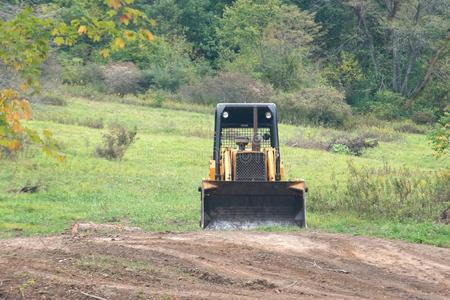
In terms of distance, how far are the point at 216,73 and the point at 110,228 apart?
1659 inches

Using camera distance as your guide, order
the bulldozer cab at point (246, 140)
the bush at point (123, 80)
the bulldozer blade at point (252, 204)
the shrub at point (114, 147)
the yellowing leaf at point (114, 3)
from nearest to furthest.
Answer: the yellowing leaf at point (114, 3) → the bulldozer blade at point (252, 204) → the bulldozer cab at point (246, 140) → the shrub at point (114, 147) → the bush at point (123, 80)

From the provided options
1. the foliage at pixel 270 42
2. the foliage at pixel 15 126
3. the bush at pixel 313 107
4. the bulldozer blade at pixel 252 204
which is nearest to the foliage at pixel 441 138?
the bulldozer blade at pixel 252 204

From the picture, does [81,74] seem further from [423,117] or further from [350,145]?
[423,117]

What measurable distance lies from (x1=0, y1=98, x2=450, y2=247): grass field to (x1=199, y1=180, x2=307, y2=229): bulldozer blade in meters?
0.80

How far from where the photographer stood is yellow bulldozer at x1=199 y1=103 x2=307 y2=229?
49.4 ft

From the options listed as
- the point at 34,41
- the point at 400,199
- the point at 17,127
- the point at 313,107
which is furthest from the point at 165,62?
the point at 17,127

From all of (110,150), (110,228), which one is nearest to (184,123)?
(110,150)

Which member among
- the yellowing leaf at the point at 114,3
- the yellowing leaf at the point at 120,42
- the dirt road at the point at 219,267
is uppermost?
the yellowing leaf at the point at 114,3

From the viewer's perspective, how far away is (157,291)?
8844mm

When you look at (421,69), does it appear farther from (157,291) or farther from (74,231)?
(157,291)

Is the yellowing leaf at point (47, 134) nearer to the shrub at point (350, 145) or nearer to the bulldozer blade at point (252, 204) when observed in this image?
the bulldozer blade at point (252, 204)

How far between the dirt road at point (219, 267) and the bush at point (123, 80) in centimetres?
3808

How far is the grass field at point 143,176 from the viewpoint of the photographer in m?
16.2

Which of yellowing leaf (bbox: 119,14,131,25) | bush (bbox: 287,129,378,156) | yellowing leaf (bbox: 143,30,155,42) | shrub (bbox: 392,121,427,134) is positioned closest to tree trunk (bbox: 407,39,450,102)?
shrub (bbox: 392,121,427,134)
